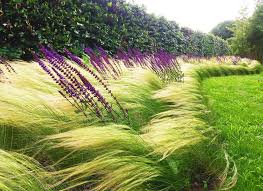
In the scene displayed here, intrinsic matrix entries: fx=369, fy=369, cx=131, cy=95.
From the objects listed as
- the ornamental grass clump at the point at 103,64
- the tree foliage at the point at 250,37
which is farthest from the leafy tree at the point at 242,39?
the ornamental grass clump at the point at 103,64

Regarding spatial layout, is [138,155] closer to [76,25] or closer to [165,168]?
[165,168]

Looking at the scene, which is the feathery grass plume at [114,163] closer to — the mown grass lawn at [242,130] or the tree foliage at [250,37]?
the mown grass lawn at [242,130]

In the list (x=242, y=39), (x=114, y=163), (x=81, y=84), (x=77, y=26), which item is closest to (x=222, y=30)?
(x=242, y=39)

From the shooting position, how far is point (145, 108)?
11.5 ft

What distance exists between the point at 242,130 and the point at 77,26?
480 centimetres

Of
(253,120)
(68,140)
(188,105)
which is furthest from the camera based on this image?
(253,120)

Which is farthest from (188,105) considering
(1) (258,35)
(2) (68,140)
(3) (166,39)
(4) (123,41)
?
(1) (258,35)

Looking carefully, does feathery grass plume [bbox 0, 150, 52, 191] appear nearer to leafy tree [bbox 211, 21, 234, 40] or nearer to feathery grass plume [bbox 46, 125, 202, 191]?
feathery grass plume [bbox 46, 125, 202, 191]

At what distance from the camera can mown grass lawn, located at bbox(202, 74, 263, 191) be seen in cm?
265

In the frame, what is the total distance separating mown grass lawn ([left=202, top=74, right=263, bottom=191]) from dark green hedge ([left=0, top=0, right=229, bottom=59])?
2.05 m

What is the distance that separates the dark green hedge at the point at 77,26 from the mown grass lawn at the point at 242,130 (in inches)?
80.7

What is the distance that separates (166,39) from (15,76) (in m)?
10.2

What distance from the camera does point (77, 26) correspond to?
302 inches

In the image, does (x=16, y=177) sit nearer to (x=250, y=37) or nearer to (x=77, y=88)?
(x=77, y=88)
